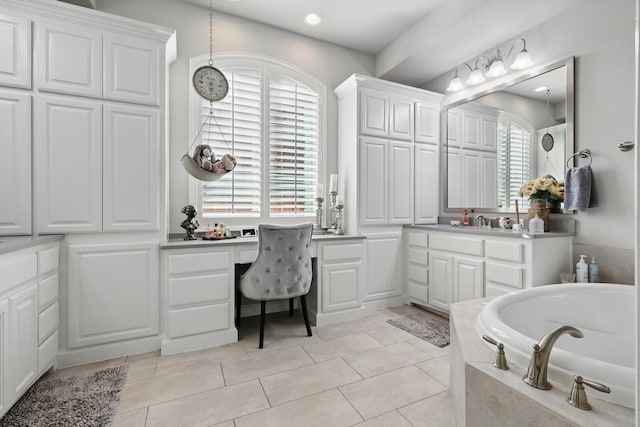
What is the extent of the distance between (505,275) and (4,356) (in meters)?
3.19

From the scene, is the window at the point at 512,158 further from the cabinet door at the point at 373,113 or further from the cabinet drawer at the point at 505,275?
the cabinet door at the point at 373,113

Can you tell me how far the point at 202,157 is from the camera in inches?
97.6

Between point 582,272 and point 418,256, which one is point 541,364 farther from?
point 418,256

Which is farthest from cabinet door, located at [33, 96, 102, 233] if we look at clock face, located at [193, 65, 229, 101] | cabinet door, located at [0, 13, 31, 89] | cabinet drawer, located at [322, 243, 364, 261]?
cabinet drawer, located at [322, 243, 364, 261]

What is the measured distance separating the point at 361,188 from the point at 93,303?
2.48m

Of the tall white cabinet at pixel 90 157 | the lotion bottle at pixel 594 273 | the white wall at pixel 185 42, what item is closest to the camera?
the tall white cabinet at pixel 90 157

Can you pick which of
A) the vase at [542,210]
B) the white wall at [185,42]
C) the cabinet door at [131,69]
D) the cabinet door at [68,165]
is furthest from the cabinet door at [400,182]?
the cabinet door at [68,165]

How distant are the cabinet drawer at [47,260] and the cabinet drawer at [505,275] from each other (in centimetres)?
321

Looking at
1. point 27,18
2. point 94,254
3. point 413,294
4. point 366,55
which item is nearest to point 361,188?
point 413,294

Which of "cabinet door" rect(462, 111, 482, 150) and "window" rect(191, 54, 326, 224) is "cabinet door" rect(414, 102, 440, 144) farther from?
"window" rect(191, 54, 326, 224)

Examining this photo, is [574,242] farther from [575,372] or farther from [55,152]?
[55,152]

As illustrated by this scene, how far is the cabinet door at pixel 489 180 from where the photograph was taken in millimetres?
3066

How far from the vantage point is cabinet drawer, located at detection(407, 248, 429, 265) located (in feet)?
10.5

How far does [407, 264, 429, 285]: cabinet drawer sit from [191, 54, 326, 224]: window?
1.28 meters
